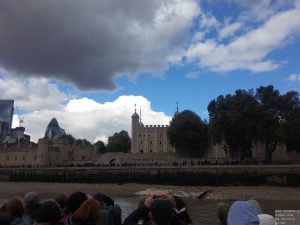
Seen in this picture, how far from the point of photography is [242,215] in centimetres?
570

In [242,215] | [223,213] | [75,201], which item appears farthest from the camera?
[75,201]

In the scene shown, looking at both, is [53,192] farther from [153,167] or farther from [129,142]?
[129,142]

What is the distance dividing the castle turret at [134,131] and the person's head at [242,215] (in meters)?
127

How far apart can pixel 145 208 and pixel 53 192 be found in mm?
54576

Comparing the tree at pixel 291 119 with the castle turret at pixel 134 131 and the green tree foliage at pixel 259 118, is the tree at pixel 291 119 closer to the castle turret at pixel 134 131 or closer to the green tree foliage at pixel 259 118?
the green tree foliage at pixel 259 118

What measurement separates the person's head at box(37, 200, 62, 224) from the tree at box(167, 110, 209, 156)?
86695 millimetres

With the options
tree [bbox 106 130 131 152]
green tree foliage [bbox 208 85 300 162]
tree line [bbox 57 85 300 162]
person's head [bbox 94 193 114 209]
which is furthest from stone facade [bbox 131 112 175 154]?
person's head [bbox 94 193 114 209]

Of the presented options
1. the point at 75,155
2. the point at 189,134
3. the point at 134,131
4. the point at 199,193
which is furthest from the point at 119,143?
the point at 199,193

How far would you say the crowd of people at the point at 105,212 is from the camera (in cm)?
560

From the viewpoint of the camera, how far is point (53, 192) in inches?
2322

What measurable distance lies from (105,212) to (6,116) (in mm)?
178376

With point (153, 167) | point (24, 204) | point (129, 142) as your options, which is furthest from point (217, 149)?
point (24, 204)

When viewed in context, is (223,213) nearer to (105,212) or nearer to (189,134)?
(105,212)

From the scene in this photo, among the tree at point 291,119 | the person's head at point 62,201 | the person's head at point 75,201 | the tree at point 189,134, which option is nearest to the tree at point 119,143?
the tree at point 189,134
